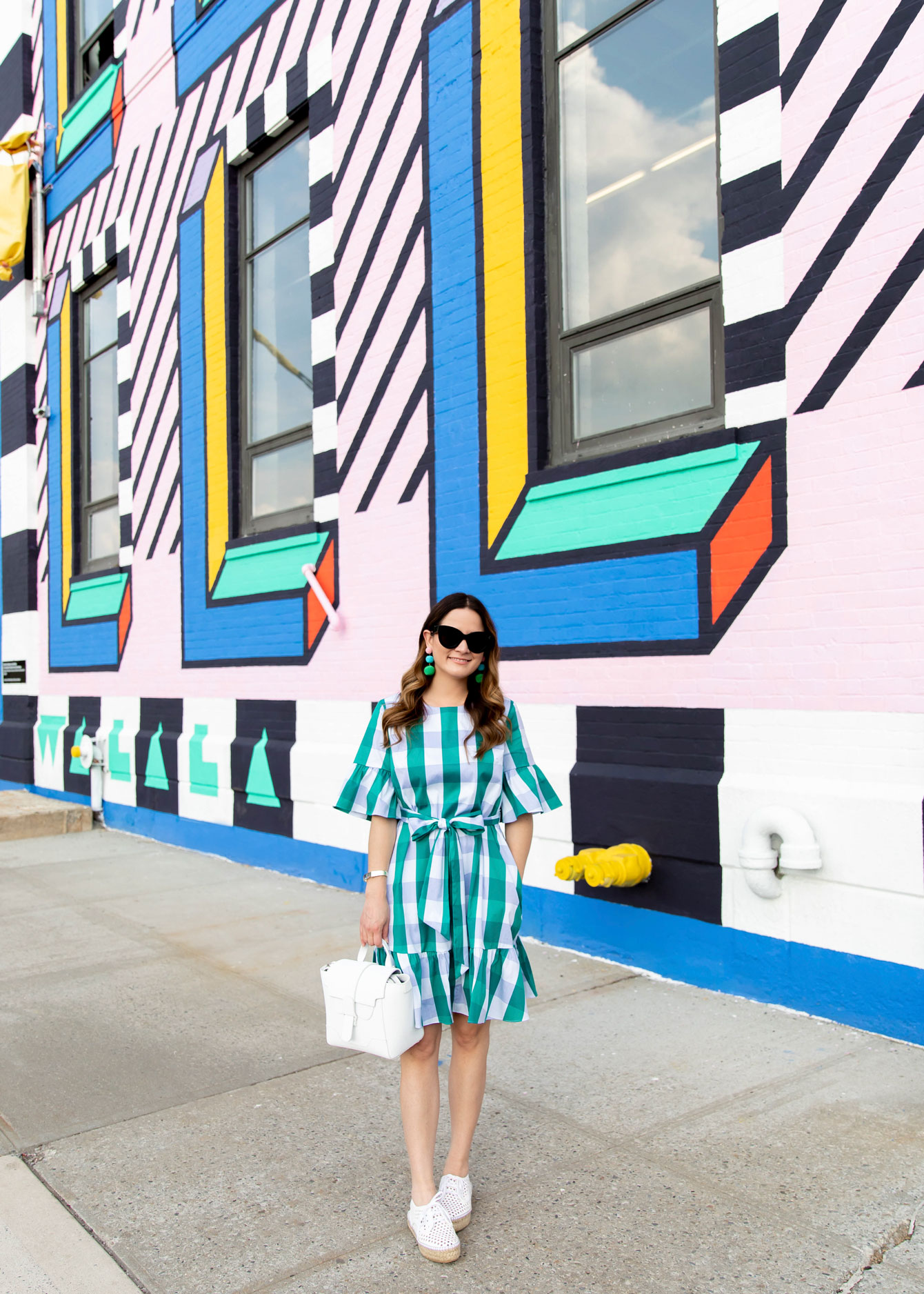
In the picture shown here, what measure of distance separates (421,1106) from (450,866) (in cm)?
62

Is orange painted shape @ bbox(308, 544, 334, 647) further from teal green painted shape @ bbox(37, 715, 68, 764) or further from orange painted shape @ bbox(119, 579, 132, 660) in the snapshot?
teal green painted shape @ bbox(37, 715, 68, 764)

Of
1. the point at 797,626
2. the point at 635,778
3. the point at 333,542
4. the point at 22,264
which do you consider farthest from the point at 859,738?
the point at 22,264

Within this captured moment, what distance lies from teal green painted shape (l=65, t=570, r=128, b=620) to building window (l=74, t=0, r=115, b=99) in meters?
5.04

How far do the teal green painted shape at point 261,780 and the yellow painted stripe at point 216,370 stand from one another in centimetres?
150

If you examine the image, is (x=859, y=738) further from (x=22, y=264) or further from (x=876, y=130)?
(x=22, y=264)

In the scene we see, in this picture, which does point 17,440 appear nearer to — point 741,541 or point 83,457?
point 83,457

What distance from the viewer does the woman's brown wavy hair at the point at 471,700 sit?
2.90 meters

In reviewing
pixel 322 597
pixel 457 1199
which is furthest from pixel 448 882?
pixel 322 597

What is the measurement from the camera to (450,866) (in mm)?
2861

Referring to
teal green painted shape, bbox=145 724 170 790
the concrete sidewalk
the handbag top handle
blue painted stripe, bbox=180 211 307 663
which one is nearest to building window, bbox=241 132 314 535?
blue painted stripe, bbox=180 211 307 663

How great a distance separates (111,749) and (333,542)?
14.0ft

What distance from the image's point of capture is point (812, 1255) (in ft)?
8.71

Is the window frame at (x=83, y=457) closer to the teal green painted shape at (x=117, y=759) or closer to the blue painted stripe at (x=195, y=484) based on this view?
the teal green painted shape at (x=117, y=759)

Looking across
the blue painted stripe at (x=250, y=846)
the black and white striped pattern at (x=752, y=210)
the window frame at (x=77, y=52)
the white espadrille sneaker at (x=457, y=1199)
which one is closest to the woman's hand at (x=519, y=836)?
the white espadrille sneaker at (x=457, y=1199)
